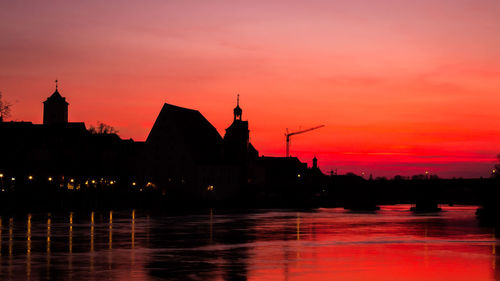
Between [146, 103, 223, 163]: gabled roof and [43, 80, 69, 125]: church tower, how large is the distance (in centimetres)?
3935

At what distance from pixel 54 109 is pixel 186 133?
46.3 meters

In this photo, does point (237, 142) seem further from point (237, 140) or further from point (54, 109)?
point (54, 109)

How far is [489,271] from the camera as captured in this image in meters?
26.0

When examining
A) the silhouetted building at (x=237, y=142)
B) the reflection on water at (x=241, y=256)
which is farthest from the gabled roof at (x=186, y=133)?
the reflection on water at (x=241, y=256)

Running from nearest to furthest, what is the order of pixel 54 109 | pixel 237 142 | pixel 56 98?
1. pixel 237 142
2. pixel 54 109
3. pixel 56 98

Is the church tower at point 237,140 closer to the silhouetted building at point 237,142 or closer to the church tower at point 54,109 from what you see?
the silhouetted building at point 237,142

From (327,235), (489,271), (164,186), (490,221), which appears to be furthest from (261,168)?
(489,271)

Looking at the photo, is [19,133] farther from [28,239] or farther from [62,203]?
[28,239]

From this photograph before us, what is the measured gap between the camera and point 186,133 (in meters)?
135

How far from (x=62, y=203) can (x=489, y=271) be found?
220 feet

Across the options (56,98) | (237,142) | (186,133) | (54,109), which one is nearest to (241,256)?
(186,133)

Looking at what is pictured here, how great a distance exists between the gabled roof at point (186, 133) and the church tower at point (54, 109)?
1549 inches

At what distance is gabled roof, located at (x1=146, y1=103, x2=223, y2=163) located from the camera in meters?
133

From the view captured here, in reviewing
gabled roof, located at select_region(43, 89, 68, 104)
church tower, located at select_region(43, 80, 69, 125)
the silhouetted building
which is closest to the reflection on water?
the silhouetted building
